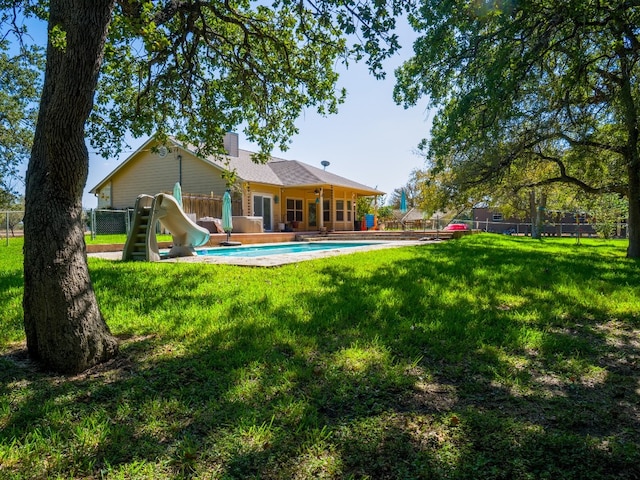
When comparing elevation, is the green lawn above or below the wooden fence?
below

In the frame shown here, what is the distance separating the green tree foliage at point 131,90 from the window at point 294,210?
1468cm

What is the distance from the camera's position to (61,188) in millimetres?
2508

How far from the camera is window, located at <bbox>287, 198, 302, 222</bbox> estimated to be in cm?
2273

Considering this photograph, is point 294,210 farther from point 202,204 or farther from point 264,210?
point 202,204

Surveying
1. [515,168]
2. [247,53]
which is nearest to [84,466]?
[247,53]

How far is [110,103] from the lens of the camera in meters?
7.01

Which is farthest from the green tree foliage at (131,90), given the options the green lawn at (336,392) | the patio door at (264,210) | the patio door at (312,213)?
the patio door at (312,213)

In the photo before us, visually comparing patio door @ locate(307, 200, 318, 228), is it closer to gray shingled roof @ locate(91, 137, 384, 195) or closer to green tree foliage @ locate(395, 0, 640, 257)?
gray shingled roof @ locate(91, 137, 384, 195)

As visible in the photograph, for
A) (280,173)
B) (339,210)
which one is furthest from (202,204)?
(339,210)

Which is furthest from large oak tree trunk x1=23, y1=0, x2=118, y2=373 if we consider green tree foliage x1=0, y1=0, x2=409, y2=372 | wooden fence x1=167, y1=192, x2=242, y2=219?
wooden fence x1=167, y1=192, x2=242, y2=219

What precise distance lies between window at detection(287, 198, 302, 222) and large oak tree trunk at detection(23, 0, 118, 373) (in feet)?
65.9

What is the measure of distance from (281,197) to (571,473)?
20936 millimetres

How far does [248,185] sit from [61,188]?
1679 cm

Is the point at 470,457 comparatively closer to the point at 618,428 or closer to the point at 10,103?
the point at 618,428
